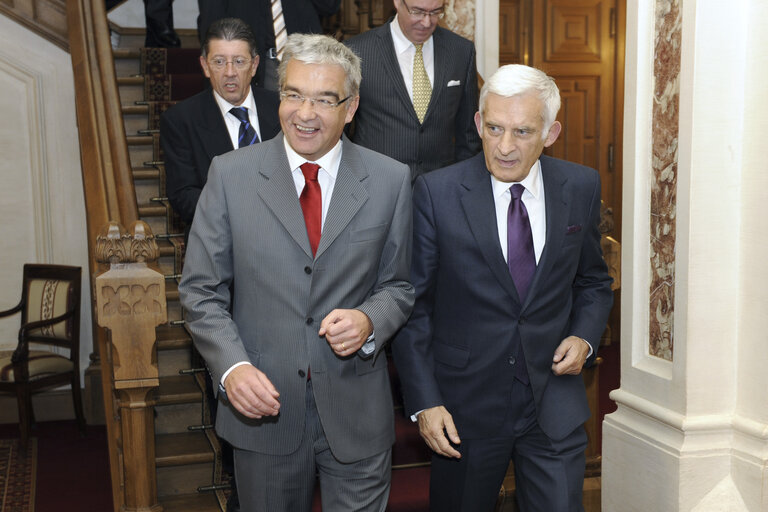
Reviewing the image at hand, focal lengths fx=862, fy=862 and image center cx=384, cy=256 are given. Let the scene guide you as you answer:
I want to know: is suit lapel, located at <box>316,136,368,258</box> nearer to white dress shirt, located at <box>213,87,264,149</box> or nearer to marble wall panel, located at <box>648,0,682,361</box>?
marble wall panel, located at <box>648,0,682,361</box>

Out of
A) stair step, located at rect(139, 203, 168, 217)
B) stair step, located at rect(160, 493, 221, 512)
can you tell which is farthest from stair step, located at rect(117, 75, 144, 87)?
stair step, located at rect(160, 493, 221, 512)

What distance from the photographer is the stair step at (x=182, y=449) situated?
3.97 m

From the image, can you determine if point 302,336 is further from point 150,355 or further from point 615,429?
point 615,429

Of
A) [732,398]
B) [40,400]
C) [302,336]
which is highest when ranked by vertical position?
[302,336]

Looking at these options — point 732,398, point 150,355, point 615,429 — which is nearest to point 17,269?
point 150,355

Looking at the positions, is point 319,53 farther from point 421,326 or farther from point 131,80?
point 131,80

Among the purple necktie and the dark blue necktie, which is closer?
the purple necktie

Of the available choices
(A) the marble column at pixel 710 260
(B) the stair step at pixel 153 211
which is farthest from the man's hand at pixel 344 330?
(B) the stair step at pixel 153 211

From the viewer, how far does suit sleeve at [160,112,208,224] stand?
3.59 metres

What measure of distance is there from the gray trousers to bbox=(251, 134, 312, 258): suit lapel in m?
0.40

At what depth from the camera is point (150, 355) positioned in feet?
11.2

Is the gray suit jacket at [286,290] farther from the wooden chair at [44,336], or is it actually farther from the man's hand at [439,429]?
the wooden chair at [44,336]

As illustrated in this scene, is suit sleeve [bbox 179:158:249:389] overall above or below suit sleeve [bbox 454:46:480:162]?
below

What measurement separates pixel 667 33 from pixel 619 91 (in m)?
5.82
